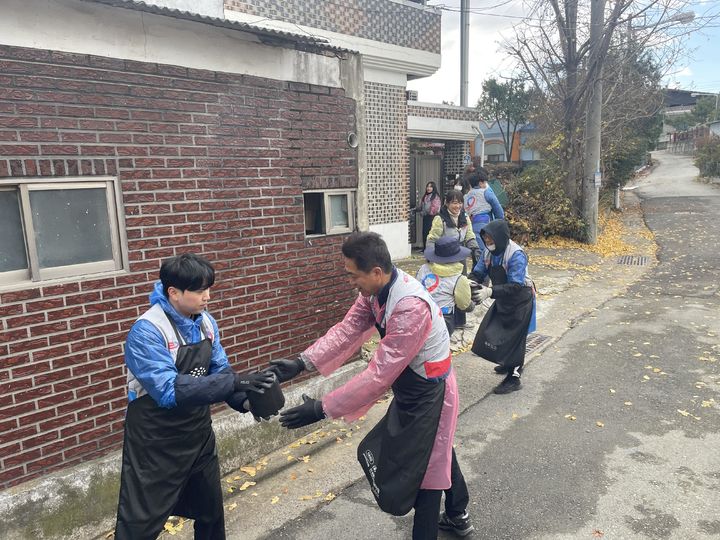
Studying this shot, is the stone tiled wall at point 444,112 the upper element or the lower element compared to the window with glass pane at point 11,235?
upper

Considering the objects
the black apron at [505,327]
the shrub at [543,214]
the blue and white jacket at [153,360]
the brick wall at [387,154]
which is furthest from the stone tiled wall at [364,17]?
the blue and white jacket at [153,360]

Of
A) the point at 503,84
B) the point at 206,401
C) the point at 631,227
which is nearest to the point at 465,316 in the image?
the point at 206,401

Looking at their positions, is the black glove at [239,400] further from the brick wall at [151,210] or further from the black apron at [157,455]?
the brick wall at [151,210]

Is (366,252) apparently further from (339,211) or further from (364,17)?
(364,17)

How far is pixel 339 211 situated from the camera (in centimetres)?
497

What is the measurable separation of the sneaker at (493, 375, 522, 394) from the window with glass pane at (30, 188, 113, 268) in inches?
154

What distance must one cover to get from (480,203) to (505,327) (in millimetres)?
3786

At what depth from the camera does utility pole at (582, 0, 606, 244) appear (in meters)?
12.4

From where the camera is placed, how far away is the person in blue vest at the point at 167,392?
2346 millimetres

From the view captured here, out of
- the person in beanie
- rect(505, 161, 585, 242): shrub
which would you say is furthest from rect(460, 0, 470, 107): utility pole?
the person in beanie

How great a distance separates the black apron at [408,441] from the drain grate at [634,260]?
10.9 meters

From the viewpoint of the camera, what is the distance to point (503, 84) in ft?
101

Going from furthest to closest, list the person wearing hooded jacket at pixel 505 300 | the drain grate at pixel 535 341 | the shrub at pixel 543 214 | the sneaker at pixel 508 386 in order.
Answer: the shrub at pixel 543 214 < the drain grate at pixel 535 341 < the sneaker at pixel 508 386 < the person wearing hooded jacket at pixel 505 300

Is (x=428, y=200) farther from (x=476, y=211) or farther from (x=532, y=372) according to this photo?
(x=532, y=372)
